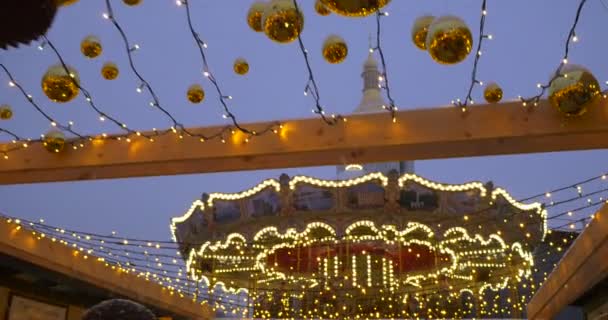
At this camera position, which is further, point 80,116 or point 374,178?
point 80,116

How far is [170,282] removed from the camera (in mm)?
10414

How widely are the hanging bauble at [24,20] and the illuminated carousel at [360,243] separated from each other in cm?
737

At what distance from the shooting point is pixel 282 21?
2.74 m

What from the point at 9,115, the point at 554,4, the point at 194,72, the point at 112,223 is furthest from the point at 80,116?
the point at 9,115

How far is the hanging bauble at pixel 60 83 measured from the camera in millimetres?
3545

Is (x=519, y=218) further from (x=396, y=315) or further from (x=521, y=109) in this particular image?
(x=521, y=109)

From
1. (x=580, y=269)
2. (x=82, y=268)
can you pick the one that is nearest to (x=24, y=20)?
(x=580, y=269)

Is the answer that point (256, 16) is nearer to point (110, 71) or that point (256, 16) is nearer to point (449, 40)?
point (449, 40)

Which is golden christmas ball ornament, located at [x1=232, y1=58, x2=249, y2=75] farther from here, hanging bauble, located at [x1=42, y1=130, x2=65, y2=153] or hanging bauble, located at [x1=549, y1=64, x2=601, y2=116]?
hanging bauble, located at [x1=549, y1=64, x2=601, y2=116]

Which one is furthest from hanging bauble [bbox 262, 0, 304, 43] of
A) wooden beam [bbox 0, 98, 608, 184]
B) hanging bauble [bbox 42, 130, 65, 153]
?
hanging bauble [bbox 42, 130, 65, 153]

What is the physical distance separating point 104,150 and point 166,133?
0.49 m

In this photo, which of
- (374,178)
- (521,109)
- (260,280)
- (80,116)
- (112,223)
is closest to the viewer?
(521,109)

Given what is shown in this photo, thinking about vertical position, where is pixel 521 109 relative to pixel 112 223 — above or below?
below

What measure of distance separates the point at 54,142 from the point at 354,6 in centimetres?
311
